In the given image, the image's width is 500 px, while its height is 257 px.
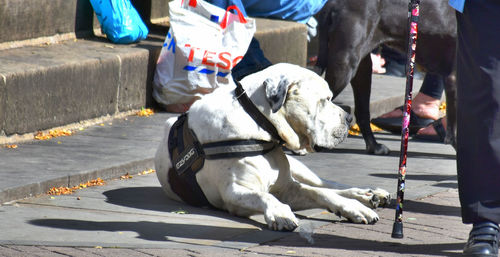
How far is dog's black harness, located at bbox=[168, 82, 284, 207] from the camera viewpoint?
5.02m

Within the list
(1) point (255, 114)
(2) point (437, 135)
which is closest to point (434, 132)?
(2) point (437, 135)

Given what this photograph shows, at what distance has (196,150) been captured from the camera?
5145mm

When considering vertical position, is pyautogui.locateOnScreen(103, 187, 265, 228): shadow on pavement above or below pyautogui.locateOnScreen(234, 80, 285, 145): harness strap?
below

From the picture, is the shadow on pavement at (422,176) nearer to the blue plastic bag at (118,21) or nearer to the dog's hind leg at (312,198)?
the dog's hind leg at (312,198)

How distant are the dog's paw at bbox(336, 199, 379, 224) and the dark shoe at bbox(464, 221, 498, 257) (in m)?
0.64

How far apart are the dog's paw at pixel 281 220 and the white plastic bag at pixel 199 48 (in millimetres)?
3175

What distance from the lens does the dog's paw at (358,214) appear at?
16.4 ft

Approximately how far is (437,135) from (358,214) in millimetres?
3515

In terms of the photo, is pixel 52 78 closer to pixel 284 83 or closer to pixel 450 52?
pixel 284 83

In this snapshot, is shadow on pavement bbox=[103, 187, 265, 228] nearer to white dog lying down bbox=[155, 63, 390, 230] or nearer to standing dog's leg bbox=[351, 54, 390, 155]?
white dog lying down bbox=[155, 63, 390, 230]

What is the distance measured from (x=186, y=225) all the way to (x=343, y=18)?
3.03 m

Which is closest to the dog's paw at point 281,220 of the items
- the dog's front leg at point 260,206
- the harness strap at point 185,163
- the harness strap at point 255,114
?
the dog's front leg at point 260,206

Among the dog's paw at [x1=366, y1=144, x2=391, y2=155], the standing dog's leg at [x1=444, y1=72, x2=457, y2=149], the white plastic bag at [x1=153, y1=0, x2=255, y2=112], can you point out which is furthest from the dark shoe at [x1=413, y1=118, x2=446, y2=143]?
the white plastic bag at [x1=153, y1=0, x2=255, y2=112]

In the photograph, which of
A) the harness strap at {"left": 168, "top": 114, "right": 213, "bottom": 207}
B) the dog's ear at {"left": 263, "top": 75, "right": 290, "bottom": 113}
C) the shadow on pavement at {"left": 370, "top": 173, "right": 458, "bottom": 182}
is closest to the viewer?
the dog's ear at {"left": 263, "top": 75, "right": 290, "bottom": 113}
